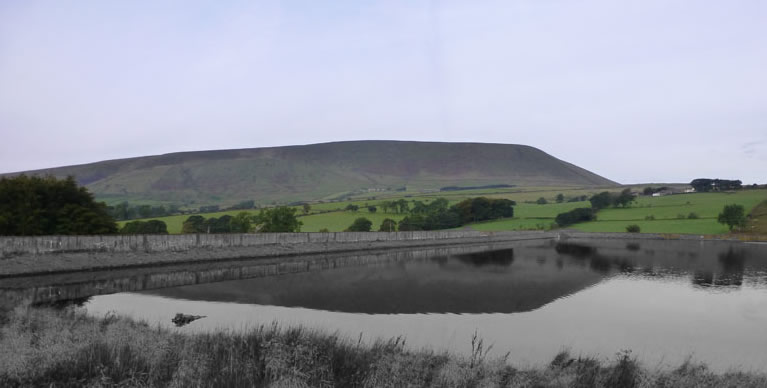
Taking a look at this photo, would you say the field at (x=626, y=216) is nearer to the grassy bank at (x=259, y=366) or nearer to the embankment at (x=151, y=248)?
the embankment at (x=151, y=248)

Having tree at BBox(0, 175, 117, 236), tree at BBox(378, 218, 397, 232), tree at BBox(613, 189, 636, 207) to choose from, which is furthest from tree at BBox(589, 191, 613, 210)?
tree at BBox(0, 175, 117, 236)

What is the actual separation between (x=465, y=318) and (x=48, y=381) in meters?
15.6

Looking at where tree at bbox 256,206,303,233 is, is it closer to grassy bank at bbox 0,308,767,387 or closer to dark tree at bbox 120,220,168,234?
dark tree at bbox 120,220,168,234

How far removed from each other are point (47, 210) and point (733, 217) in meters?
104

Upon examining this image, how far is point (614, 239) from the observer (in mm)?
93625

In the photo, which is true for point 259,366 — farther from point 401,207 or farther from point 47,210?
point 401,207

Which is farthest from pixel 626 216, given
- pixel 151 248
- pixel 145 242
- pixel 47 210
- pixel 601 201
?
pixel 47 210

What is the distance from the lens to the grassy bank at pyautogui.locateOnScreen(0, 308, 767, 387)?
9686 millimetres

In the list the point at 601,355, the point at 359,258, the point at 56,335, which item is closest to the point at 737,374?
the point at 601,355

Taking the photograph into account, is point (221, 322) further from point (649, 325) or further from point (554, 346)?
point (649, 325)

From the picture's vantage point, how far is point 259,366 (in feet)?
35.4

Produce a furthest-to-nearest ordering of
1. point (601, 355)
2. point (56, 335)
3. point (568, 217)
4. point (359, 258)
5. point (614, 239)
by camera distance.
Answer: point (568, 217) < point (614, 239) < point (359, 258) < point (601, 355) < point (56, 335)

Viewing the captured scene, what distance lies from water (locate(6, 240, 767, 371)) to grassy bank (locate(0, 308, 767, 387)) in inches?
102

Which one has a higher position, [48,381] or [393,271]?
[48,381]
